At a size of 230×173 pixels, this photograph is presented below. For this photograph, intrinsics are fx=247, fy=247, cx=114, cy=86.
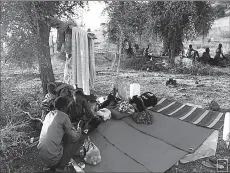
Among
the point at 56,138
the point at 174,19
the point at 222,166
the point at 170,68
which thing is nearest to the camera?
the point at 56,138

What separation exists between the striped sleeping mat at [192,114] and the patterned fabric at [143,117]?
2.04ft

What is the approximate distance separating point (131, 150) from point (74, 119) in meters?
1.42

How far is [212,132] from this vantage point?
16.0ft

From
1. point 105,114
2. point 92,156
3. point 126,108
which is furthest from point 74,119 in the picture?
point 92,156

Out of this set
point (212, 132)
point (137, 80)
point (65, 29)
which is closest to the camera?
point (212, 132)

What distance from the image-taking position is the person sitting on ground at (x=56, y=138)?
3764 millimetres

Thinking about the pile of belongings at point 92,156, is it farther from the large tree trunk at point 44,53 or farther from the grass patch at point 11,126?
the large tree trunk at point 44,53

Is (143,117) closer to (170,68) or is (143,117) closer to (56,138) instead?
(56,138)

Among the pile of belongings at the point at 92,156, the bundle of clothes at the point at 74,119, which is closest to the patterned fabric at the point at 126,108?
the bundle of clothes at the point at 74,119

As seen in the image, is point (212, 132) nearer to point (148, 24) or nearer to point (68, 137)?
point (68, 137)

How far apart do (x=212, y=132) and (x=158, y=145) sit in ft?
3.91

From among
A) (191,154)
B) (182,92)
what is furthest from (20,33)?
(182,92)

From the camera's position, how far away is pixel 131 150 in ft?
14.4

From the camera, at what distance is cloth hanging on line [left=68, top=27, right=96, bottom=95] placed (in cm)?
601
